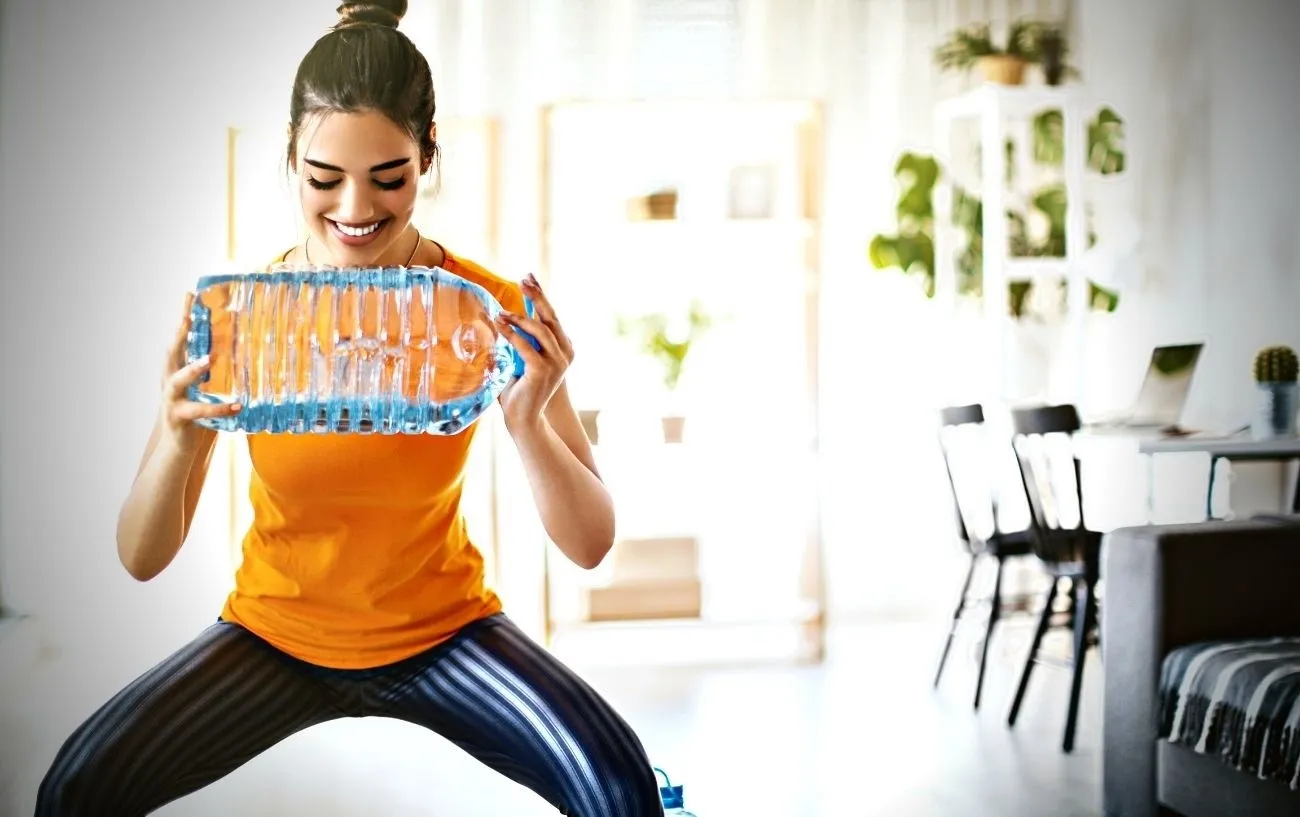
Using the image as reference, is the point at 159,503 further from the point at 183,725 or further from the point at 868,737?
the point at 868,737

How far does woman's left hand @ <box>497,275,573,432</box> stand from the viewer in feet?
3.40

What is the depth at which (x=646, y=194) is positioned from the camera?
10.7 ft

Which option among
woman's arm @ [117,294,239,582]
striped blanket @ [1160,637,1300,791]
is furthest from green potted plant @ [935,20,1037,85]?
woman's arm @ [117,294,239,582]

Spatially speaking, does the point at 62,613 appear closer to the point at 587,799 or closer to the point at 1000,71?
the point at 587,799

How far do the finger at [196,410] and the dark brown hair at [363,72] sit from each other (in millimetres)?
328

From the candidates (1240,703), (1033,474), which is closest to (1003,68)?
(1033,474)

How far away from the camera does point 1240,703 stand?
160 centimetres

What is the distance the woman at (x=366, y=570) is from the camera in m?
1.05

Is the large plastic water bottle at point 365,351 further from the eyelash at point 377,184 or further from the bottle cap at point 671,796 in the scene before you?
the bottle cap at point 671,796

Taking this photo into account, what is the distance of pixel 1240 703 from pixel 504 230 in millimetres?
2486

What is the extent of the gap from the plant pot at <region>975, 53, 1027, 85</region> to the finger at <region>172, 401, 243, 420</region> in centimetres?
308

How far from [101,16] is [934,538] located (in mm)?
2977

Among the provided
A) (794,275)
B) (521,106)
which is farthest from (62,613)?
(794,275)

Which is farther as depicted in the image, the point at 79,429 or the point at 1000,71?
the point at 1000,71
